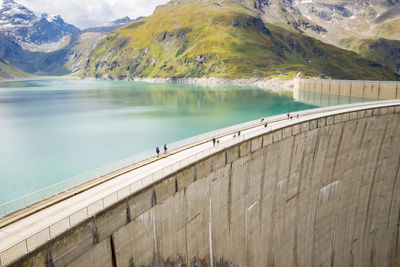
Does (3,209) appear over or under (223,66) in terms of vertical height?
under

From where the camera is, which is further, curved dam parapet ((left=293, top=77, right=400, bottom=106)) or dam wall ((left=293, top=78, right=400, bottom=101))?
curved dam parapet ((left=293, top=77, right=400, bottom=106))

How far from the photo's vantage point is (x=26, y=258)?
31.8 ft

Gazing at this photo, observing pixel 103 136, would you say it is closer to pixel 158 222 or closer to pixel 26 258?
pixel 158 222

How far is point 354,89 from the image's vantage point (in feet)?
238

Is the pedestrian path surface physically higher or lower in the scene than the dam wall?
lower

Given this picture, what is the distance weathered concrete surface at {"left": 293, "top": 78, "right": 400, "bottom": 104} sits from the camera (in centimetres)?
5962

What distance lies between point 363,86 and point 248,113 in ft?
88.7

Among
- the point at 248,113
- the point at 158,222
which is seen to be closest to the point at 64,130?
the point at 248,113

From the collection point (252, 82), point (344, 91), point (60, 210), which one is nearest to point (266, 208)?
point (60, 210)

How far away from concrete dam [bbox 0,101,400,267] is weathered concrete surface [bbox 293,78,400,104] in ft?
112

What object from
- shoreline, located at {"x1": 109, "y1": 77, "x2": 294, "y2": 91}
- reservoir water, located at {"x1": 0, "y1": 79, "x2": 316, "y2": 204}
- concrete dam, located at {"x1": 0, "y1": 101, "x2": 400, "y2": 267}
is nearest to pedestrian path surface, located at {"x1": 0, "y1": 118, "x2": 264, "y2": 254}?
concrete dam, located at {"x1": 0, "y1": 101, "x2": 400, "y2": 267}

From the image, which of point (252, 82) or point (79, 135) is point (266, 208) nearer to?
point (79, 135)

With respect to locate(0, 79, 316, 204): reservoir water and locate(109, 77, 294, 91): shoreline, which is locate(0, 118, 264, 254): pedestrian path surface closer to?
locate(0, 79, 316, 204): reservoir water

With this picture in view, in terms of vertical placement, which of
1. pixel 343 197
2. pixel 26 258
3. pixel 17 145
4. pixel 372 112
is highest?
pixel 372 112
